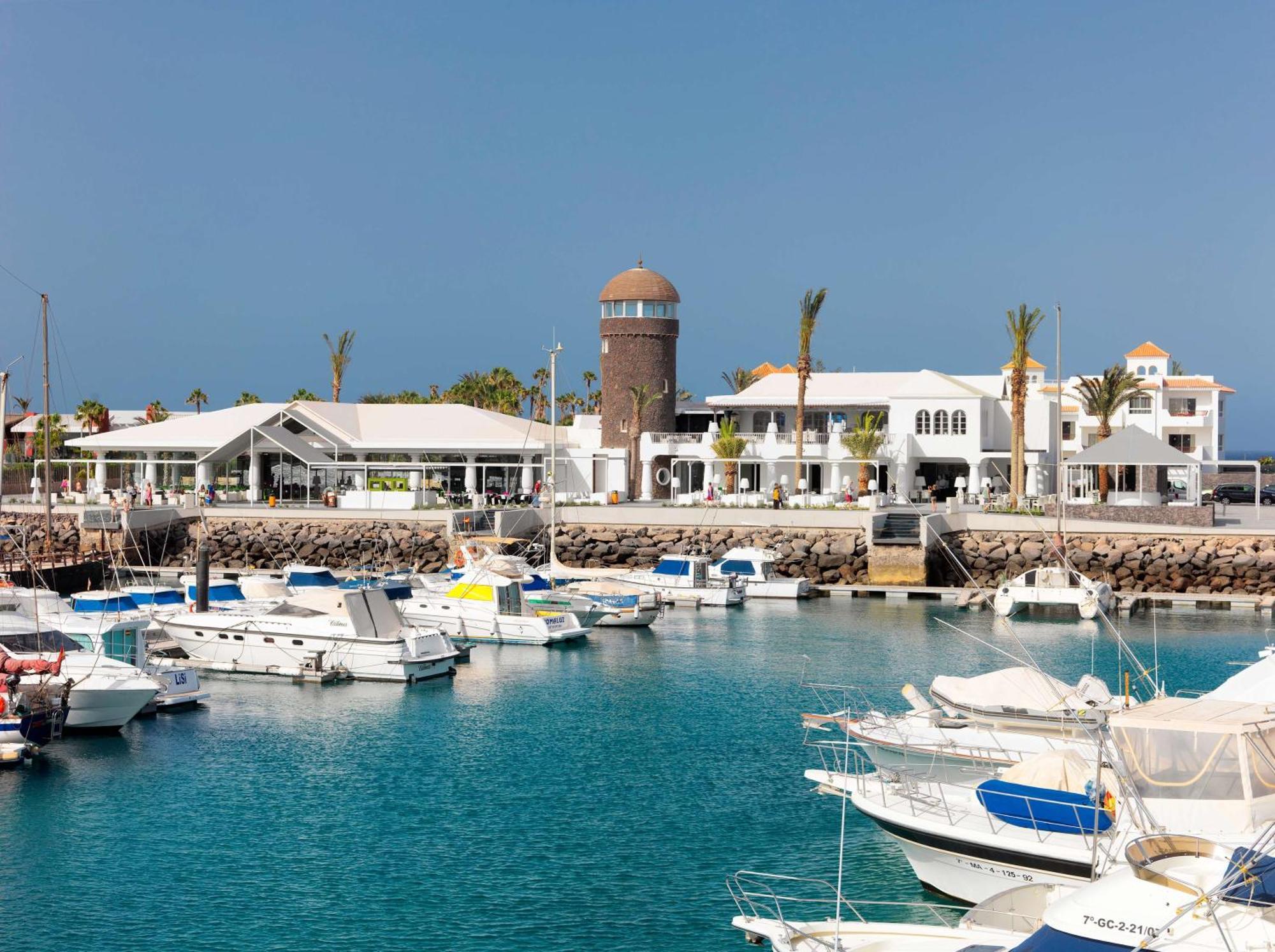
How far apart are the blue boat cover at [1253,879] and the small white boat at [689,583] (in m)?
39.1

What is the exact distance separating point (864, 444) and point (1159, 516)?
1565 centimetres

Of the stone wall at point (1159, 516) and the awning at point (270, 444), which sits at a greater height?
the awning at point (270, 444)

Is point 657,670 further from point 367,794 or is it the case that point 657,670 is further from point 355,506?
point 355,506

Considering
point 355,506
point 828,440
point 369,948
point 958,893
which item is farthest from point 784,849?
point 828,440

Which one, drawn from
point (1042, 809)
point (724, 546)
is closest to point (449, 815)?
point (1042, 809)

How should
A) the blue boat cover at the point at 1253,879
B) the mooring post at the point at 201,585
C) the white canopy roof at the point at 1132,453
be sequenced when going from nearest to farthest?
Result: the blue boat cover at the point at 1253,879 → the mooring post at the point at 201,585 → the white canopy roof at the point at 1132,453

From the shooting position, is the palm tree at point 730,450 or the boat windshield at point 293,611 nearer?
the boat windshield at point 293,611

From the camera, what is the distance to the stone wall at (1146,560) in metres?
54.7

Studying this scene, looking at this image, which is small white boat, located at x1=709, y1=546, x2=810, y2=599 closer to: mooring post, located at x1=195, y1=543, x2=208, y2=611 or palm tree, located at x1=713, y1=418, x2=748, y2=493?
palm tree, located at x1=713, y1=418, x2=748, y2=493

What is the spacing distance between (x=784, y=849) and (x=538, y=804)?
4949 mm

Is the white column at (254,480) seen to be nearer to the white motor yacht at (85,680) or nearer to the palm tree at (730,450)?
the palm tree at (730,450)

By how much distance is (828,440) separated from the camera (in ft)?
238

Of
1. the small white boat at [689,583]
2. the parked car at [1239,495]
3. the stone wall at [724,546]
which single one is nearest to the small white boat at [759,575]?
the small white boat at [689,583]

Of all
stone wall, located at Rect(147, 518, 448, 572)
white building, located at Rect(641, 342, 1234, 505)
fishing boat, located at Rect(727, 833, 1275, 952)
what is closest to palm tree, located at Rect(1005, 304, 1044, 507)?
white building, located at Rect(641, 342, 1234, 505)
